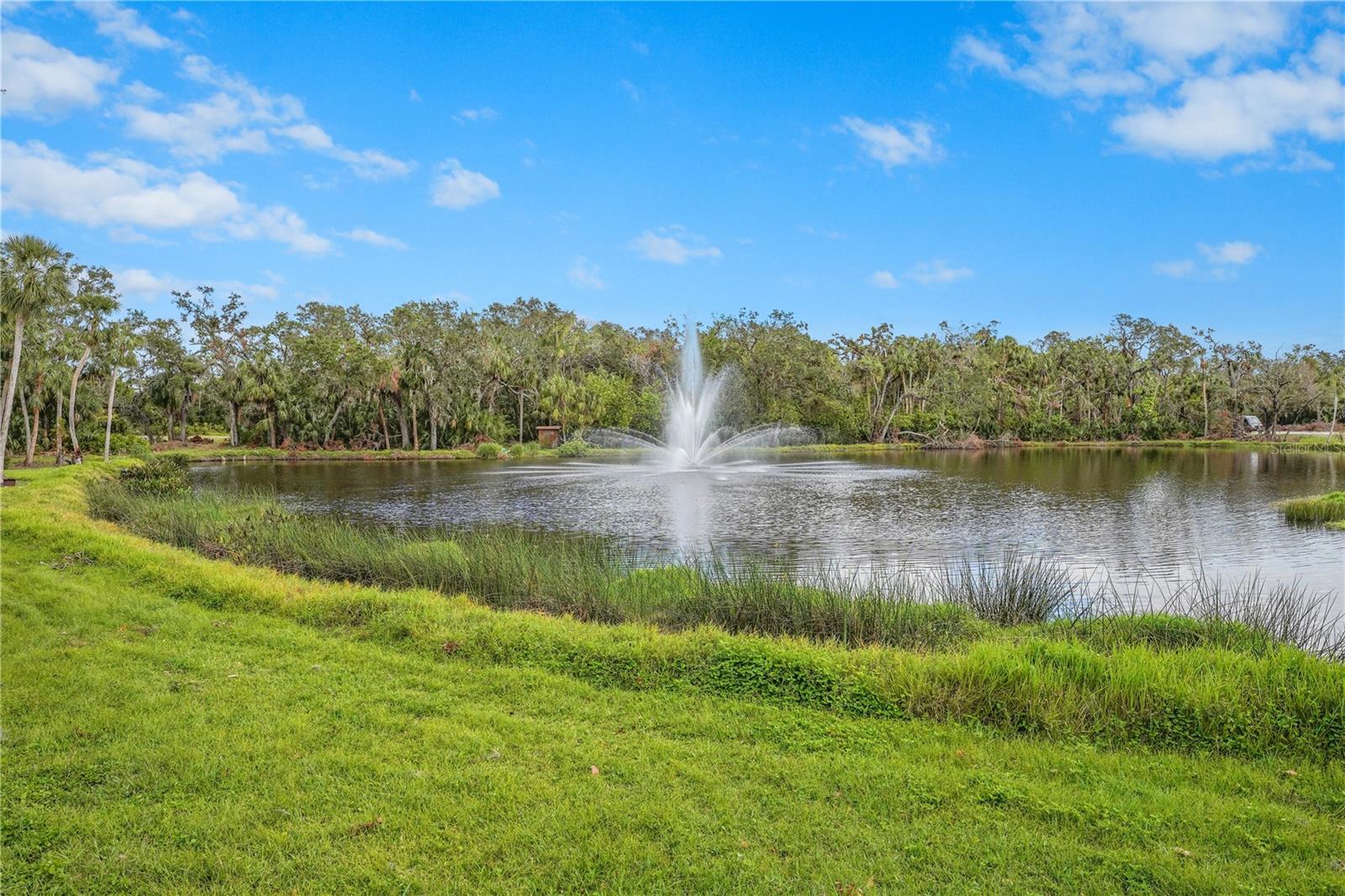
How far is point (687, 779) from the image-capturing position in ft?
16.0

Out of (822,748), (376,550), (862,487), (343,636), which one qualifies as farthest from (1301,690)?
(862,487)

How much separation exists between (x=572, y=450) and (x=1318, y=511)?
1728 inches

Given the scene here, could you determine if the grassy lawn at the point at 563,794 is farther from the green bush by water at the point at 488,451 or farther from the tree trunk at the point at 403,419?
the tree trunk at the point at 403,419

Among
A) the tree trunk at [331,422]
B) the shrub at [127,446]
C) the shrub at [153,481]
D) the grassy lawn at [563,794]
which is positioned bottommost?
the grassy lawn at [563,794]

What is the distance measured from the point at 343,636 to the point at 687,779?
5.08 metres

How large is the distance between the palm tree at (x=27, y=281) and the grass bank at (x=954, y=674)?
23352 mm

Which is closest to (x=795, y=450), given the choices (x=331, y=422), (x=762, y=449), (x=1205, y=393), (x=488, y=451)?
(x=762, y=449)

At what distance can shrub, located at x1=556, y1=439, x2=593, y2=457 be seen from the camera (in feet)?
184

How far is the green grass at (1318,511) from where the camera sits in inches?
811

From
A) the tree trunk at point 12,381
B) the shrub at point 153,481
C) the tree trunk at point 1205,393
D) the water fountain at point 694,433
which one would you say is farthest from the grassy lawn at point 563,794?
the tree trunk at point 1205,393

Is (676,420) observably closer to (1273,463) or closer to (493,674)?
(1273,463)

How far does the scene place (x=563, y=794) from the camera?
4668 millimetres

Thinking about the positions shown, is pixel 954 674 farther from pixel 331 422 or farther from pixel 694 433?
pixel 331 422

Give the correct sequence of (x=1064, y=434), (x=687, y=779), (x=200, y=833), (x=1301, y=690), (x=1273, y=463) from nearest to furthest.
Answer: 1. (x=200, y=833)
2. (x=687, y=779)
3. (x=1301, y=690)
4. (x=1273, y=463)
5. (x=1064, y=434)
